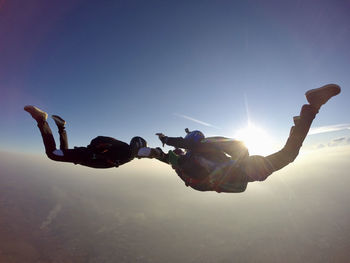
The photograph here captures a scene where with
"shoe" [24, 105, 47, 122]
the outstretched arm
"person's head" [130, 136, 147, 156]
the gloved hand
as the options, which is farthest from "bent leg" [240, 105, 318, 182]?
"shoe" [24, 105, 47, 122]

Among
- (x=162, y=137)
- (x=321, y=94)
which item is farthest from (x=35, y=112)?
(x=321, y=94)

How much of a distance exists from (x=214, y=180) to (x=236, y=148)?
744 millimetres

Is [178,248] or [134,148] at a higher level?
[134,148]

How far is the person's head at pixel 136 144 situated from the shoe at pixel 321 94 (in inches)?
119

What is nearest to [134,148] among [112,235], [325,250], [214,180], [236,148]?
[214,180]

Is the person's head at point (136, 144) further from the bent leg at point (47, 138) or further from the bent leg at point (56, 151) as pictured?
the bent leg at point (47, 138)

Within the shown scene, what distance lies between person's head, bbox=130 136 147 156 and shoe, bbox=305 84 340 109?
303 cm

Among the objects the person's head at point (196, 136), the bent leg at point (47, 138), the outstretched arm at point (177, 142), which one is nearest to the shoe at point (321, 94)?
the person's head at point (196, 136)

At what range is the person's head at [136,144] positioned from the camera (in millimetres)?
3066

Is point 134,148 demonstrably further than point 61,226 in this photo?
No

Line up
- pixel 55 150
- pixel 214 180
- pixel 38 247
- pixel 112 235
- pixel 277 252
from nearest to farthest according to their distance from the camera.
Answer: pixel 214 180
pixel 55 150
pixel 38 247
pixel 277 252
pixel 112 235

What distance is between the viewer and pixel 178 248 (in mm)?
178000

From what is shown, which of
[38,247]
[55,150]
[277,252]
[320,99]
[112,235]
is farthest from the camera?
[112,235]

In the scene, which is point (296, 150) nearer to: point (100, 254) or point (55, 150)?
point (55, 150)
